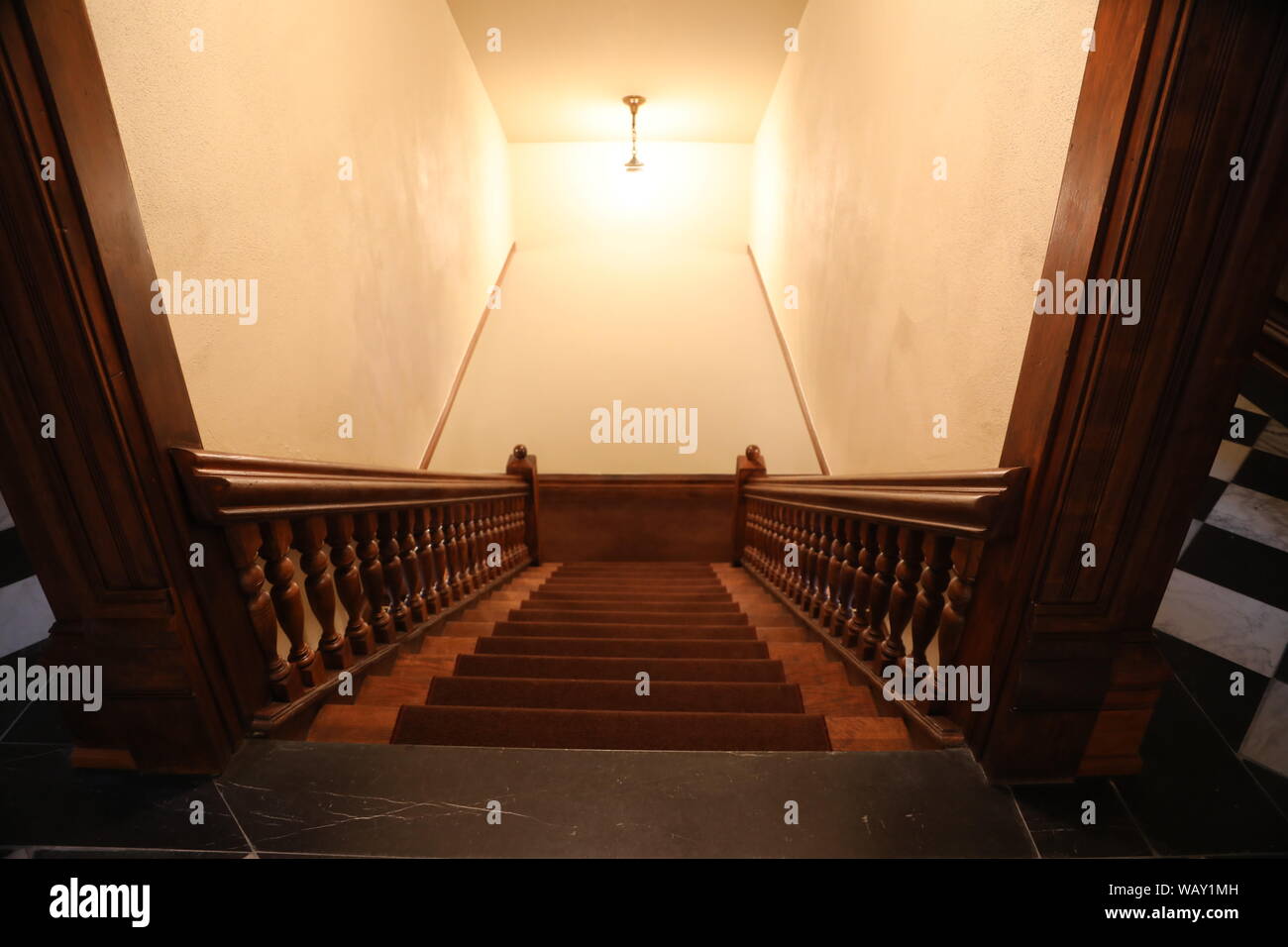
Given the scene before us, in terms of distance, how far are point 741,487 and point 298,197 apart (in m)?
2.79

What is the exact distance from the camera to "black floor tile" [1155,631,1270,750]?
1.18 metres

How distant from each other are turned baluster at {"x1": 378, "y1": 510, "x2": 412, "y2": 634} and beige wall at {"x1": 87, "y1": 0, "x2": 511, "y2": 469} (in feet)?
1.33

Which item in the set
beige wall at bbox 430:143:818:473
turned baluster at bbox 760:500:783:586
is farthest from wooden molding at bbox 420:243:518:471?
turned baluster at bbox 760:500:783:586

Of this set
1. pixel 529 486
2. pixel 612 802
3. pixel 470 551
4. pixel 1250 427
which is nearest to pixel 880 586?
pixel 612 802

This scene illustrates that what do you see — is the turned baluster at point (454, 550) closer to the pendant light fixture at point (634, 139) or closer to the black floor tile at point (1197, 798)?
the black floor tile at point (1197, 798)

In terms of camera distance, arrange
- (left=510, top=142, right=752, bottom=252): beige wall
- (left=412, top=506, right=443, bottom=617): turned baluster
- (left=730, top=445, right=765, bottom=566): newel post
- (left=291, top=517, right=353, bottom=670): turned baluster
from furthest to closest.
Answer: (left=510, top=142, right=752, bottom=252): beige wall
(left=730, top=445, right=765, bottom=566): newel post
(left=412, top=506, right=443, bottom=617): turned baluster
(left=291, top=517, right=353, bottom=670): turned baluster

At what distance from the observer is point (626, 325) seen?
526 cm

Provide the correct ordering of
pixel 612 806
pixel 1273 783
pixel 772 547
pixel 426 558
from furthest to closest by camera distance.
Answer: pixel 772 547, pixel 426 558, pixel 1273 783, pixel 612 806

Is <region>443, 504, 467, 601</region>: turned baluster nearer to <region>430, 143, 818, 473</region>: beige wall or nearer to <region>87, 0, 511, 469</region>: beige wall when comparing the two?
<region>87, 0, 511, 469</region>: beige wall

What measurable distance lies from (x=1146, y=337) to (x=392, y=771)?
55.5 inches

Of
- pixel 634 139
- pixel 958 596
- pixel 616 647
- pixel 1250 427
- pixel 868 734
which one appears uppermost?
pixel 634 139

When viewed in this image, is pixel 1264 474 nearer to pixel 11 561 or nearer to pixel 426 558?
pixel 426 558

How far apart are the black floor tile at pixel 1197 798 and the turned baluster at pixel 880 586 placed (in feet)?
1.85

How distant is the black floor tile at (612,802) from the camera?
35.4 inches
